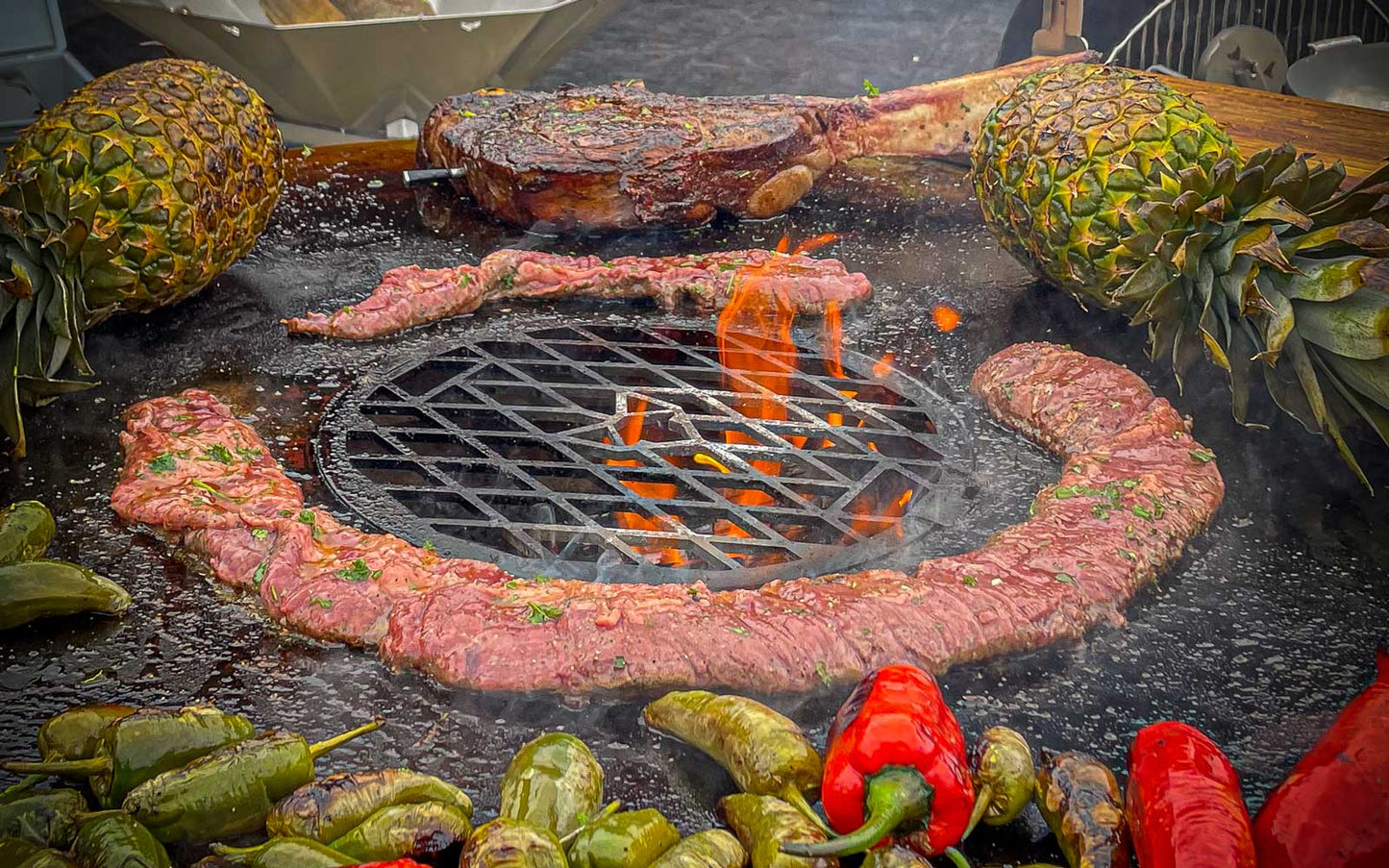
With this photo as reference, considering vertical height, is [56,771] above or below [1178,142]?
below

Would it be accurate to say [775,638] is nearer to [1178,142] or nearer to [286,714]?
[286,714]

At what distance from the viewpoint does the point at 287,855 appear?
166 centimetres

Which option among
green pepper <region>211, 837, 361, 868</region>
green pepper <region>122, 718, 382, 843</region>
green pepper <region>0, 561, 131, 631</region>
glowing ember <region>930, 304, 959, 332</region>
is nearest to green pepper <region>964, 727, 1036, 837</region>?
green pepper <region>211, 837, 361, 868</region>

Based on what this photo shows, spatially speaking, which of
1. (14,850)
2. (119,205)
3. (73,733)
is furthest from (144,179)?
(14,850)

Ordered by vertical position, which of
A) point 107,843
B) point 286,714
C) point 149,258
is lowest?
point 286,714

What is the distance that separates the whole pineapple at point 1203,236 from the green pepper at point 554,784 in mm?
1780

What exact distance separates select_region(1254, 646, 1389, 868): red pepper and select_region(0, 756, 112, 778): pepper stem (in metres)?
1.91

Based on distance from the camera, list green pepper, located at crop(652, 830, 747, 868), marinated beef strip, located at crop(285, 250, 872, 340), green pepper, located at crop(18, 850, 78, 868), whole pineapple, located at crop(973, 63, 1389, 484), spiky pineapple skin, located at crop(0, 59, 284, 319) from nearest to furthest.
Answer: green pepper, located at crop(18, 850, 78, 868), green pepper, located at crop(652, 830, 747, 868), whole pineapple, located at crop(973, 63, 1389, 484), spiky pineapple skin, located at crop(0, 59, 284, 319), marinated beef strip, located at crop(285, 250, 872, 340)

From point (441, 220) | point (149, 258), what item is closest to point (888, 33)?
point (441, 220)

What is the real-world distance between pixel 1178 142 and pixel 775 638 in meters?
2.05

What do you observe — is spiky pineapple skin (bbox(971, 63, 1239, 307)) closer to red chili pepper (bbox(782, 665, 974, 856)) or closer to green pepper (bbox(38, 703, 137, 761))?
red chili pepper (bbox(782, 665, 974, 856))

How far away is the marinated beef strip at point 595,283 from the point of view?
380 centimetres

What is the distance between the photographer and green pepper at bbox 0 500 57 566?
243 cm

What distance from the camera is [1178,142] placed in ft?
10.6
